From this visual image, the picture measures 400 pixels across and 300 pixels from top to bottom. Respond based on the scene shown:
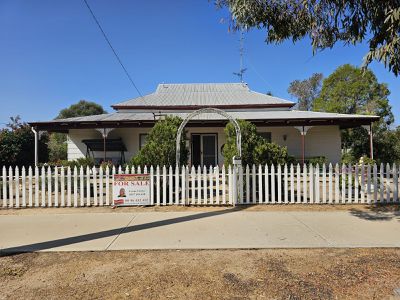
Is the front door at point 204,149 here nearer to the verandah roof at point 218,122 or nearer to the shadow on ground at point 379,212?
the verandah roof at point 218,122

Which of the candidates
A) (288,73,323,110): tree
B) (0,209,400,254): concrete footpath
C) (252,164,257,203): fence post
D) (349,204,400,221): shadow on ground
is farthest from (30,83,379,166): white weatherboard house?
Answer: (288,73,323,110): tree

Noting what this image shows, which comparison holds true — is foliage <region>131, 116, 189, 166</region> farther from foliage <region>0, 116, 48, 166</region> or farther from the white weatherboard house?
foliage <region>0, 116, 48, 166</region>

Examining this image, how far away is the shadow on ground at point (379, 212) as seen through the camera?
6809 mm

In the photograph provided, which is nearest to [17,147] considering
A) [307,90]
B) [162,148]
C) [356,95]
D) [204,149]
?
[204,149]

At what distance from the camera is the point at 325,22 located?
5652 millimetres

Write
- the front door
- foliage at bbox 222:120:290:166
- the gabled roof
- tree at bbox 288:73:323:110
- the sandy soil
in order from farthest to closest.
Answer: tree at bbox 288:73:323:110 → the gabled roof → the front door → foliage at bbox 222:120:290:166 → the sandy soil

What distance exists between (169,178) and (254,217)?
2504 mm

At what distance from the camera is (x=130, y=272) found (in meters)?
4.01

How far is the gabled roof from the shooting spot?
1948 centimetres

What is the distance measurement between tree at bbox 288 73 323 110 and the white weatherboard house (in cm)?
3414

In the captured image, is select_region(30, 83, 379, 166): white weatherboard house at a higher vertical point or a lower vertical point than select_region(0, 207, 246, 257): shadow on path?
higher

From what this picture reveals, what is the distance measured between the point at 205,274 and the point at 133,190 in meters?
4.76

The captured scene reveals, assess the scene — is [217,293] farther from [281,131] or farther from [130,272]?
[281,131]

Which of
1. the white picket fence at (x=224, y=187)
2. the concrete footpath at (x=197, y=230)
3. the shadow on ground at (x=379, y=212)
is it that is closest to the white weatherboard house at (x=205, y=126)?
the white picket fence at (x=224, y=187)
